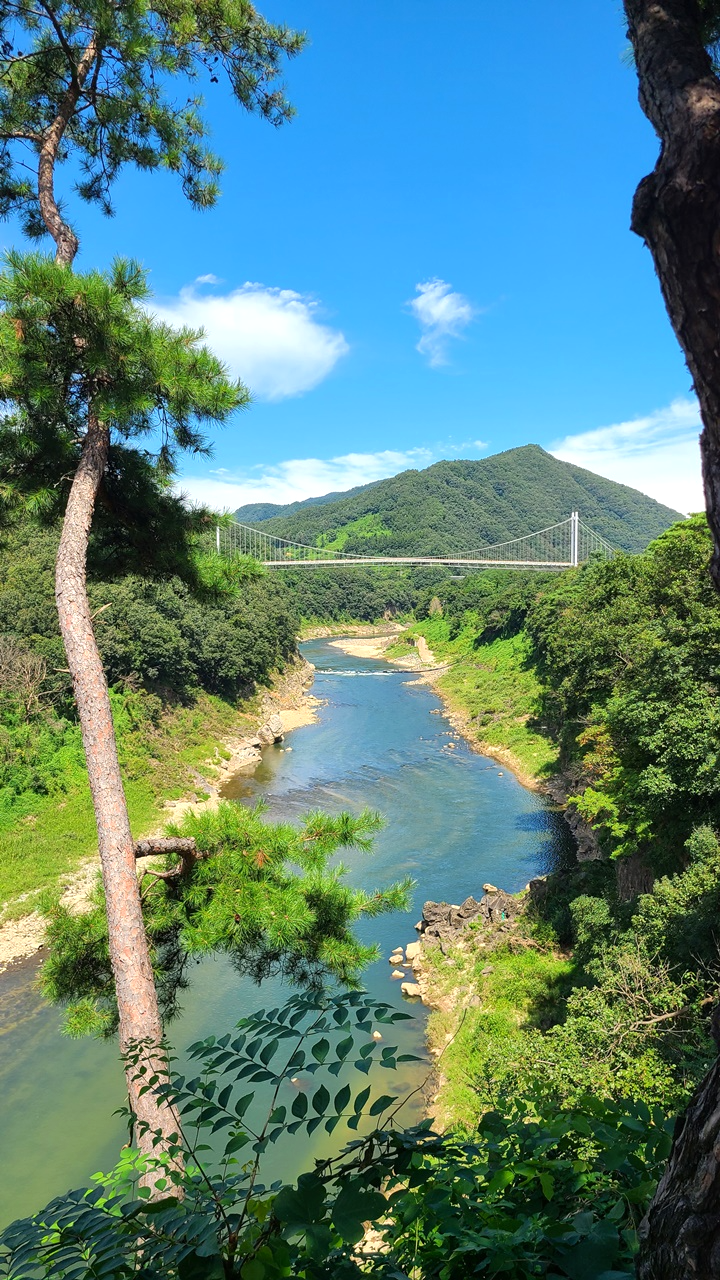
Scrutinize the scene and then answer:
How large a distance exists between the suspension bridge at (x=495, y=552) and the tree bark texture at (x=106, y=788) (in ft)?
124

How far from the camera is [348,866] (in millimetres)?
4332

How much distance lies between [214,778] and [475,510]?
227 feet

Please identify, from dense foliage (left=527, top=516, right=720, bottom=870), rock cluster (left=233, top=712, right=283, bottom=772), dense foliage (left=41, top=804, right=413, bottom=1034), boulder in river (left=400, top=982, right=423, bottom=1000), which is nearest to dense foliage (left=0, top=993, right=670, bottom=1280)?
dense foliage (left=41, top=804, right=413, bottom=1034)

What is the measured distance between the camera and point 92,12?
308 cm

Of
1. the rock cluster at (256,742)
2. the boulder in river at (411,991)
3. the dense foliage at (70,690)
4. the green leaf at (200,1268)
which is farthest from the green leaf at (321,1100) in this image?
the rock cluster at (256,742)

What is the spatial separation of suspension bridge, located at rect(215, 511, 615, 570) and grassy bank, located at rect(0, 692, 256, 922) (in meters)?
24.3

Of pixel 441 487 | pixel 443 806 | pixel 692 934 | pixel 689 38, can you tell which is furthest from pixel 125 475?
pixel 441 487

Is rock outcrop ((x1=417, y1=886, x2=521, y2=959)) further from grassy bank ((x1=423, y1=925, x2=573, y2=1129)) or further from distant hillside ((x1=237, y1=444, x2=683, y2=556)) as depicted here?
distant hillside ((x1=237, y1=444, x2=683, y2=556))

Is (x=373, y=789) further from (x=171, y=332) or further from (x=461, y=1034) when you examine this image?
(x=171, y=332)

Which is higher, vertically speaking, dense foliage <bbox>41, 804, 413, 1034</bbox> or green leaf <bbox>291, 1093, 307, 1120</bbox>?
green leaf <bbox>291, 1093, 307, 1120</bbox>

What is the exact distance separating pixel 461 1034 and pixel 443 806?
706cm

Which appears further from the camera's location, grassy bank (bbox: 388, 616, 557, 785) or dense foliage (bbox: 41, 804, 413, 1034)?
grassy bank (bbox: 388, 616, 557, 785)

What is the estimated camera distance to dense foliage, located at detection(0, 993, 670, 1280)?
3.26 feet

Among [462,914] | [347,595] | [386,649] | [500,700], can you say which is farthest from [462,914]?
[347,595]
